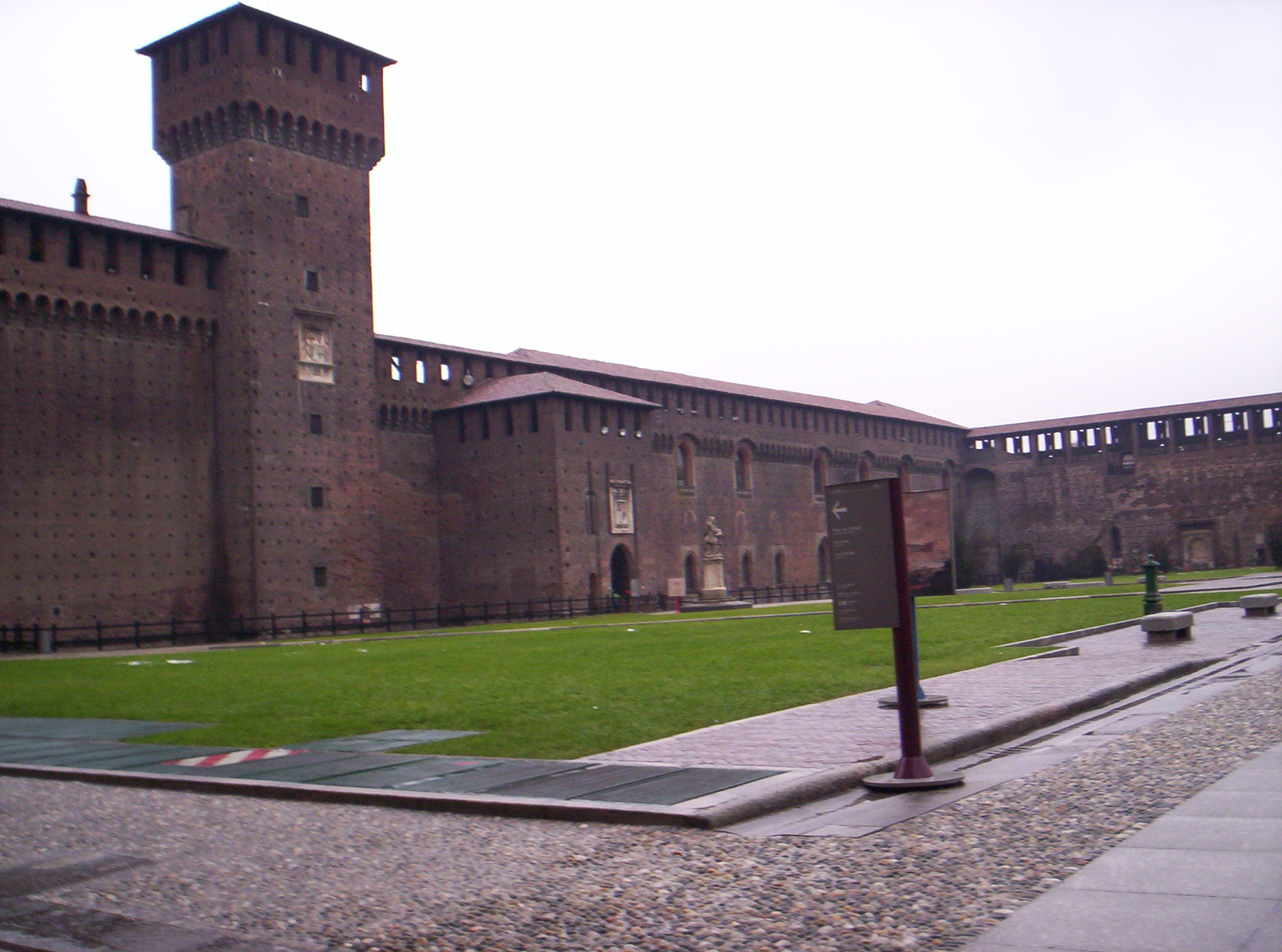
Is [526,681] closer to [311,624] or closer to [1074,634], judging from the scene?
[1074,634]

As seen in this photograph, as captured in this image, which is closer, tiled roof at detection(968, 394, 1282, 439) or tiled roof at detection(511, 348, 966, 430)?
tiled roof at detection(511, 348, 966, 430)

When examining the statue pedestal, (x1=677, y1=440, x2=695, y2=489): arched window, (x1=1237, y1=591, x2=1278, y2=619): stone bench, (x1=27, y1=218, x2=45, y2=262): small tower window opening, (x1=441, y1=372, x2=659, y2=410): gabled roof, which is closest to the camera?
(x1=1237, y1=591, x2=1278, y2=619): stone bench

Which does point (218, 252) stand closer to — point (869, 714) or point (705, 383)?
point (705, 383)

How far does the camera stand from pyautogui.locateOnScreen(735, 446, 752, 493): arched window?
50.5m

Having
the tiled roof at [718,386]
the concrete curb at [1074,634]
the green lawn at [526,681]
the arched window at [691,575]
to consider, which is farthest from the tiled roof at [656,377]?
the concrete curb at [1074,634]

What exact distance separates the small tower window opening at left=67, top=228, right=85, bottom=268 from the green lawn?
11.6 m

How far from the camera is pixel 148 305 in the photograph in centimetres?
3152

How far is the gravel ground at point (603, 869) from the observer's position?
3.75m

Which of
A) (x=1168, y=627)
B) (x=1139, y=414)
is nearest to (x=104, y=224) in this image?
(x=1168, y=627)

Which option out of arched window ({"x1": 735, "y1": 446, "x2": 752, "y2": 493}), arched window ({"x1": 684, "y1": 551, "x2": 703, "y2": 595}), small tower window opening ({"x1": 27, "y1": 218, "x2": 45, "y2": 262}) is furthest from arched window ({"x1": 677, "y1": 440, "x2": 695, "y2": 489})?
small tower window opening ({"x1": 27, "y1": 218, "x2": 45, "y2": 262})

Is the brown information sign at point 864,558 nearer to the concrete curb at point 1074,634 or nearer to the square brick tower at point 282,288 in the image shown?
the concrete curb at point 1074,634

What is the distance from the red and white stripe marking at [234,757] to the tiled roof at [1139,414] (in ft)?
183

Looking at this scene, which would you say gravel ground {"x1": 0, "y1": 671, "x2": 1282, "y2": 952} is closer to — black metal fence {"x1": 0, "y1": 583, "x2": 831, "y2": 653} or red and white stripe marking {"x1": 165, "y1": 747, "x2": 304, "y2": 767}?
red and white stripe marking {"x1": 165, "y1": 747, "x2": 304, "y2": 767}

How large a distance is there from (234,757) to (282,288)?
2842 centimetres
